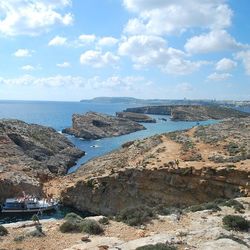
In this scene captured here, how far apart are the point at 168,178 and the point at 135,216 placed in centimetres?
2423

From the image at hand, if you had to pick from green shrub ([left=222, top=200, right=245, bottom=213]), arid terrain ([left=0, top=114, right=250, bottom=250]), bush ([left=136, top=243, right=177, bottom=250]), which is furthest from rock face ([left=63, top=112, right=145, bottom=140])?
bush ([left=136, top=243, right=177, bottom=250])

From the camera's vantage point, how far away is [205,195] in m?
44.6

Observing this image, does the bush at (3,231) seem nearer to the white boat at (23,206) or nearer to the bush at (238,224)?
the bush at (238,224)

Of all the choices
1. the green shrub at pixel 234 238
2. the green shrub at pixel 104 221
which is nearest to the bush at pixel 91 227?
the green shrub at pixel 104 221

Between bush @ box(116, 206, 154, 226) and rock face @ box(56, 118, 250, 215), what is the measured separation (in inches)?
794

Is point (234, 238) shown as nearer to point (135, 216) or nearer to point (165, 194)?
point (135, 216)

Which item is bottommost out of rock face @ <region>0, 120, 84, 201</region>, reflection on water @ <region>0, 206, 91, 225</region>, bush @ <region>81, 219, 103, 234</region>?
reflection on water @ <region>0, 206, 91, 225</region>

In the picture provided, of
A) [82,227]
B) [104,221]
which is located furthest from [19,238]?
[104,221]

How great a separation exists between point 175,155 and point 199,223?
31502mm

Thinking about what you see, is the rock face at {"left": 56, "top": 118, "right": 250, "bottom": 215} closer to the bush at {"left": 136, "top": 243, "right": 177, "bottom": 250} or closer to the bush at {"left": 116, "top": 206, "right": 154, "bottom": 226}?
the bush at {"left": 116, "top": 206, "right": 154, "bottom": 226}

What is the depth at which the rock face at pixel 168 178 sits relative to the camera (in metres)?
43.9

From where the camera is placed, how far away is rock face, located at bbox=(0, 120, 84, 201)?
5728 cm

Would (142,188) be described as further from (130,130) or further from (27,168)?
(130,130)

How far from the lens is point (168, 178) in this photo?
47.0m
